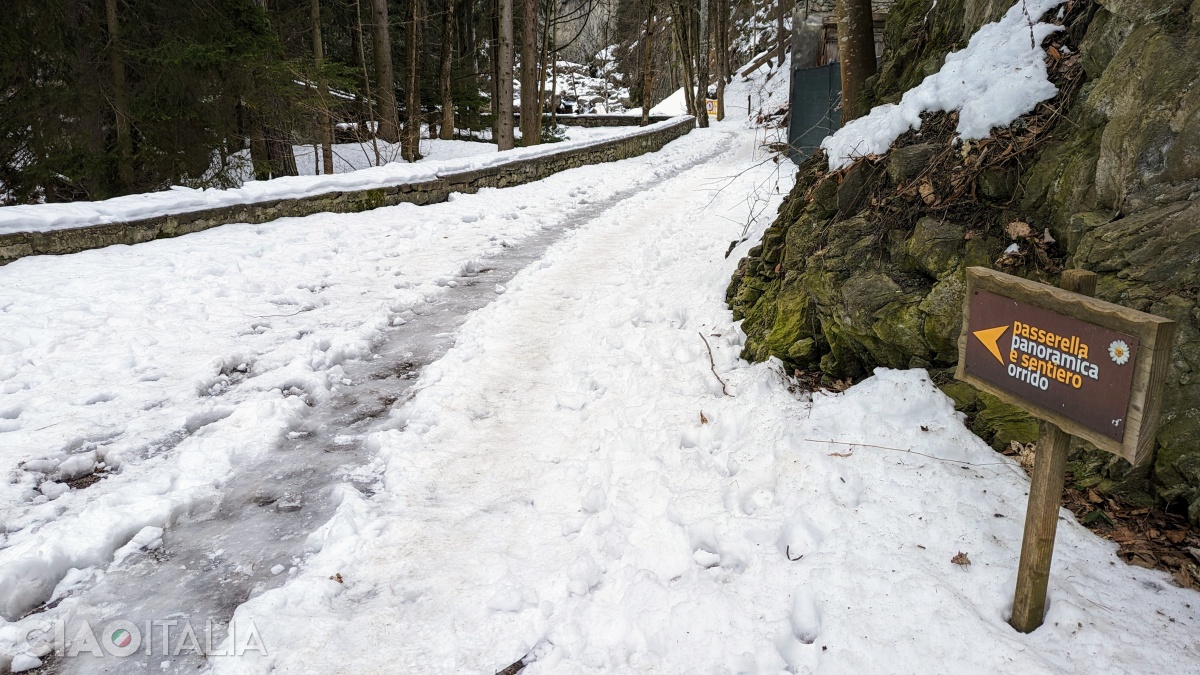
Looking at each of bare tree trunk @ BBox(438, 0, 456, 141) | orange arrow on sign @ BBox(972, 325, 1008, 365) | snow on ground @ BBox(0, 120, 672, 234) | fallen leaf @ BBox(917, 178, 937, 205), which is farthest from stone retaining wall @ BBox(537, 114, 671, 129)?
orange arrow on sign @ BBox(972, 325, 1008, 365)

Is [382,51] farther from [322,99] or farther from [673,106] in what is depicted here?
[673,106]

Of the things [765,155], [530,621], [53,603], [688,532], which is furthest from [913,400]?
[765,155]

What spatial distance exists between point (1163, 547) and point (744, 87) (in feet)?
139

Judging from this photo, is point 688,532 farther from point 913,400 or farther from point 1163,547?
point 1163,547

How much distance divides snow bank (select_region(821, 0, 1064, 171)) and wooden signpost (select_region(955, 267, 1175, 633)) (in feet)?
7.34

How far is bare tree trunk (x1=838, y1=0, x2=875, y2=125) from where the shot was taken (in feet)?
19.2

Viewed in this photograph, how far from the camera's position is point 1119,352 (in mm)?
1902

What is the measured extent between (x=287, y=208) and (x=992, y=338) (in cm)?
938

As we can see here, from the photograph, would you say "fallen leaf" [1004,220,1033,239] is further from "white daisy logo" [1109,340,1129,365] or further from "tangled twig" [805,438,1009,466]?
"white daisy logo" [1109,340,1129,365]

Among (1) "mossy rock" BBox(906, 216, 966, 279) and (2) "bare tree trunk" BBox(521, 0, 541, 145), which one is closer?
(1) "mossy rock" BBox(906, 216, 966, 279)

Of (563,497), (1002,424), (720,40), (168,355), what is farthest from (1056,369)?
(720,40)

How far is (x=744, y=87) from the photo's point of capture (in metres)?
40.6

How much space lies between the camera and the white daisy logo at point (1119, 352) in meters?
1.88

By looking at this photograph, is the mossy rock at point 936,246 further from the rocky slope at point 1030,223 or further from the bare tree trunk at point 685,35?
the bare tree trunk at point 685,35
